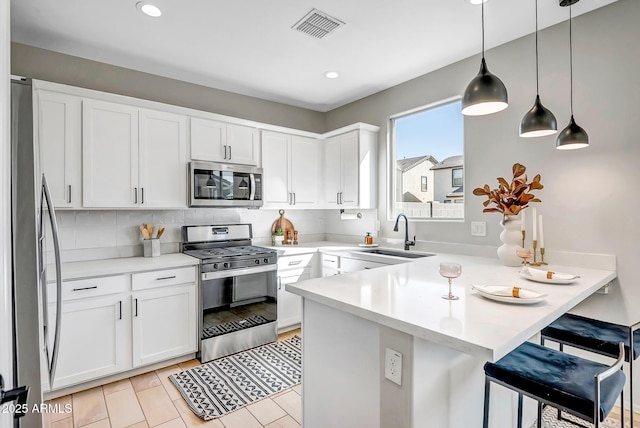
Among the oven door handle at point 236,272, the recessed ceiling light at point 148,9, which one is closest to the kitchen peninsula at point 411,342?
the oven door handle at point 236,272

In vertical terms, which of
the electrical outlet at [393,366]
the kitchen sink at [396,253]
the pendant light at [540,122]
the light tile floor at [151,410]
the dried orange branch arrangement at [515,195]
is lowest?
Answer: the light tile floor at [151,410]

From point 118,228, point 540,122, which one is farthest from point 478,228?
point 118,228

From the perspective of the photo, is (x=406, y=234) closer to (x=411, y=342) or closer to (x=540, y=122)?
(x=540, y=122)

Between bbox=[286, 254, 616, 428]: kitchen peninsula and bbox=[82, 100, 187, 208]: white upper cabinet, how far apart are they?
1.93 m

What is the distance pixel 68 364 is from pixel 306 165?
9.51ft

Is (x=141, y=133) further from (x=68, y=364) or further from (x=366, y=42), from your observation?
(x=366, y=42)

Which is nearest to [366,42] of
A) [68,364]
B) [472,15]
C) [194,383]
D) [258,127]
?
[472,15]

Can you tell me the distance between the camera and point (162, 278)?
2.72 metres

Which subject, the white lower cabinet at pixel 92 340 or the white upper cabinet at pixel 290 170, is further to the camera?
the white upper cabinet at pixel 290 170

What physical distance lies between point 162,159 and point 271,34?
1.47m

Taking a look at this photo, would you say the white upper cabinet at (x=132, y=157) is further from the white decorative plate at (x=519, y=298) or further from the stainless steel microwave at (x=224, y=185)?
the white decorative plate at (x=519, y=298)

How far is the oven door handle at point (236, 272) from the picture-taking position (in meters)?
2.88

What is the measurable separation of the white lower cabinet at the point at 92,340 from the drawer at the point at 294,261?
1.46 m

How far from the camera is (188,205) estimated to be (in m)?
3.14
